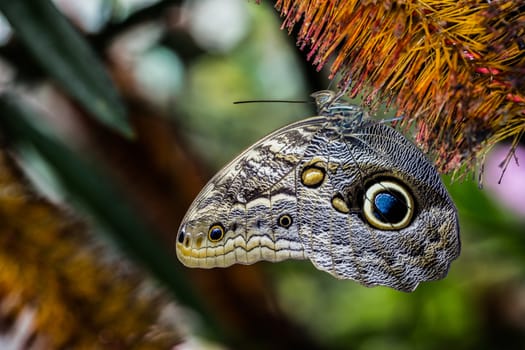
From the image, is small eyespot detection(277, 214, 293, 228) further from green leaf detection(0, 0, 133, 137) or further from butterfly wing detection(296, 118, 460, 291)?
green leaf detection(0, 0, 133, 137)

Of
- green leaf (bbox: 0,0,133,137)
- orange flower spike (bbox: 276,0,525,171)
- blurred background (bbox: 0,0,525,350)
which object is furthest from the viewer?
blurred background (bbox: 0,0,525,350)

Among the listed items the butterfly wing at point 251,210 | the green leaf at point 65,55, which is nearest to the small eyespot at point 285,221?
the butterfly wing at point 251,210

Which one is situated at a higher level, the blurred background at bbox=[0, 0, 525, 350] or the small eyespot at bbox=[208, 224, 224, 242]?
the small eyespot at bbox=[208, 224, 224, 242]

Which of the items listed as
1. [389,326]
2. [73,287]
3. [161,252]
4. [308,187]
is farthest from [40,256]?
[389,326]

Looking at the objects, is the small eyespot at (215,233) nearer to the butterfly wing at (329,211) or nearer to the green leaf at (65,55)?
the butterfly wing at (329,211)

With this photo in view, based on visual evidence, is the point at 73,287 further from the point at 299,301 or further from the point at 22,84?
the point at 299,301

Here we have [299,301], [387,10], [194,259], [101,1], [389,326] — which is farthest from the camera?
[299,301]

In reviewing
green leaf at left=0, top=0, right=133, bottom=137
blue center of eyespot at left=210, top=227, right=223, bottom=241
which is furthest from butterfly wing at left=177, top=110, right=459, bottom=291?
green leaf at left=0, top=0, right=133, bottom=137
